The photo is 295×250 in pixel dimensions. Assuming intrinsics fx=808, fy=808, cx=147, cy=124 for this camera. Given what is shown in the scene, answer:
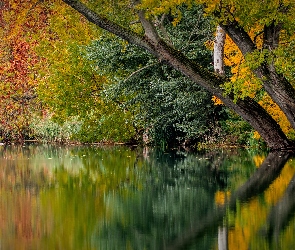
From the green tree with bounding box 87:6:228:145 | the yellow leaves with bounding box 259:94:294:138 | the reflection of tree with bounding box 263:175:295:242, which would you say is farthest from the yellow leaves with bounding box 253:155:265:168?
the reflection of tree with bounding box 263:175:295:242

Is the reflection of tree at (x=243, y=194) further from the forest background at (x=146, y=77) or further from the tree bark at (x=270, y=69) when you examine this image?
the forest background at (x=146, y=77)

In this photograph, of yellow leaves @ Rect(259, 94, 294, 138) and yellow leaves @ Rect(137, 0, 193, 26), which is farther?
yellow leaves @ Rect(259, 94, 294, 138)

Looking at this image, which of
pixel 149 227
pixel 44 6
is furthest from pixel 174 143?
pixel 149 227

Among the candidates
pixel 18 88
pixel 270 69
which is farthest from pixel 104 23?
pixel 18 88

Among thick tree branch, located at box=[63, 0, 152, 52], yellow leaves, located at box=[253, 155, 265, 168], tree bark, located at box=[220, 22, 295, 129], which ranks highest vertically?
thick tree branch, located at box=[63, 0, 152, 52]

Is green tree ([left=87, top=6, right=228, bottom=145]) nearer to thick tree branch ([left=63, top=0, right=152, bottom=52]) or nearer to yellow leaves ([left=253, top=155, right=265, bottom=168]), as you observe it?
thick tree branch ([left=63, top=0, right=152, bottom=52])

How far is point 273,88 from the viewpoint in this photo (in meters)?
21.6

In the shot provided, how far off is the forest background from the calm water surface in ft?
12.1

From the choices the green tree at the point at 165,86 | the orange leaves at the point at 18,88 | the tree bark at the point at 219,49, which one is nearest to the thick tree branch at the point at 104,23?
the tree bark at the point at 219,49

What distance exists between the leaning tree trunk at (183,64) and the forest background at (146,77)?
1.30ft

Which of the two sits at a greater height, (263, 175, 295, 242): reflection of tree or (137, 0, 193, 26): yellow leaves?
(137, 0, 193, 26): yellow leaves

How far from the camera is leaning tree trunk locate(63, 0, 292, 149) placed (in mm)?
21703

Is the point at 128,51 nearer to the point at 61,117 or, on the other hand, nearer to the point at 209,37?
the point at 209,37

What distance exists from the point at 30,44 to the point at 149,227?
34453 millimetres
